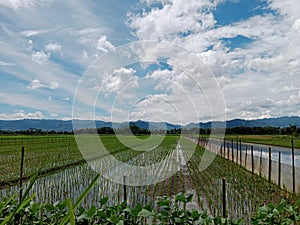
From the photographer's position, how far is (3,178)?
734cm

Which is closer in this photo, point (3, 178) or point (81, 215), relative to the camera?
point (81, 215)

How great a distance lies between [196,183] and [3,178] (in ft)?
15.3

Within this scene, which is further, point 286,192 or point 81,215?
point 286,192

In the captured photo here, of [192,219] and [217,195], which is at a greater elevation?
[192,219]

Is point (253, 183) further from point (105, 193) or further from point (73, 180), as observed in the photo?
point (73, 180)

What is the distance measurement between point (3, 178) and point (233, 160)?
7747mm

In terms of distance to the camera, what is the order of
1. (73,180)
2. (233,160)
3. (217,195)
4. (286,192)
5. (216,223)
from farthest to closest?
(233,160), (73,180), (286,192), (217,195), (216,223)

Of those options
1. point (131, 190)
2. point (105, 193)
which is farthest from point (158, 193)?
point (105, 193)

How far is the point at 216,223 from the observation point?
5.18 feet

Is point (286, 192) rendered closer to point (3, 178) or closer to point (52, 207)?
point (52, 207)

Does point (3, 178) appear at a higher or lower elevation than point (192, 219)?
lower

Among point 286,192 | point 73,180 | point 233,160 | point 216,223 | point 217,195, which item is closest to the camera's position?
point 216,223

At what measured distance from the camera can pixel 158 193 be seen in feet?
19.3

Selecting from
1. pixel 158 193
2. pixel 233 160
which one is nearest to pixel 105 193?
pixel 158 193
